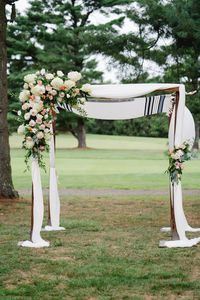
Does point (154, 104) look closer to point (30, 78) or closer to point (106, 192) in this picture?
point (30, 78)

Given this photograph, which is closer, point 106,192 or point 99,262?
point 99,262

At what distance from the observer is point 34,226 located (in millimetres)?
8617

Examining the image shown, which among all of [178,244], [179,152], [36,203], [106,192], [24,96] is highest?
[24,96]

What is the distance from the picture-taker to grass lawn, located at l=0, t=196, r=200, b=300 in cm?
580

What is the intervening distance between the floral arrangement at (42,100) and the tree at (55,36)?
1273 inches

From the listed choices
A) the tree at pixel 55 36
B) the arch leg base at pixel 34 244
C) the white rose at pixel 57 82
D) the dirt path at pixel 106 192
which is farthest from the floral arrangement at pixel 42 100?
the tree at pixel 55 36

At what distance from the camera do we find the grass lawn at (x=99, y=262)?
580 centimetres

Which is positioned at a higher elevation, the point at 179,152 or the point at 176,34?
the point at 176,34

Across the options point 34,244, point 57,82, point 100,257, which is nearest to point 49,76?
point 57,82

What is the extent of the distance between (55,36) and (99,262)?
3601 centimetres

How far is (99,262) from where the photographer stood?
712 cm

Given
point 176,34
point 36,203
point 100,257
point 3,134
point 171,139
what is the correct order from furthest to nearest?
point 3,134, point 176,34, point 171,139, point 36,203, point 100,257

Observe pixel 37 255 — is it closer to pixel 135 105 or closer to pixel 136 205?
pixel 135 105

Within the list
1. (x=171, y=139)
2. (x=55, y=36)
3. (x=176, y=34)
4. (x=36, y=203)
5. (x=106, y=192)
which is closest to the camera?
(x=36, y=203)
